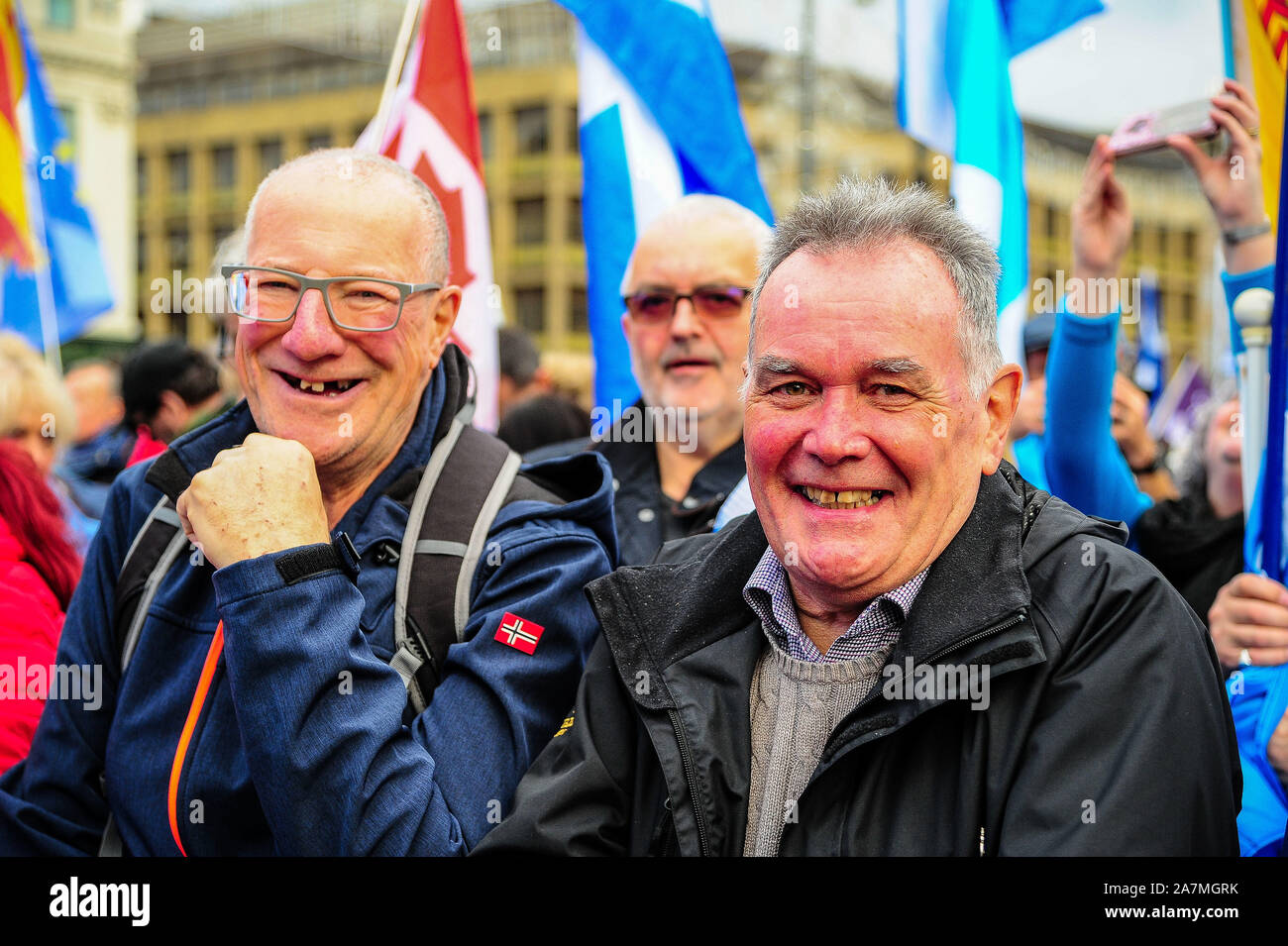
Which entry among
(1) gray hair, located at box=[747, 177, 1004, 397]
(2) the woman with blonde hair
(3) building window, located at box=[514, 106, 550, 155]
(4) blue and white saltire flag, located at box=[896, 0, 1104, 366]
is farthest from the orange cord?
(3) building window, located at box=[514, 106, 550, 155]

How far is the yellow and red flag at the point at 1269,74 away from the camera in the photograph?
3.12 m

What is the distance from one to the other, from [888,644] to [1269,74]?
2.00 meters

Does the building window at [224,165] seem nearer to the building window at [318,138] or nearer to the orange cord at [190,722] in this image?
the building window at [318,138]

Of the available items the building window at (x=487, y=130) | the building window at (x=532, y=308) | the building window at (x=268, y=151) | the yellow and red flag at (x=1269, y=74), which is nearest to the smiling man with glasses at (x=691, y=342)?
the yellow and red flag at (x=1269, y=74)

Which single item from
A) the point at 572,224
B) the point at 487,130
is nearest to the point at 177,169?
the point at 487,130

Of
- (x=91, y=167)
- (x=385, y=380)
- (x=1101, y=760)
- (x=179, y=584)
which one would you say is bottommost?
(x=1101, y=760)

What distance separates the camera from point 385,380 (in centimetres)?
261

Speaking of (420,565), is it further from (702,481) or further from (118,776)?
(702,481)

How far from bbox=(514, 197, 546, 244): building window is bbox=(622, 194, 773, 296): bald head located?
4882cm

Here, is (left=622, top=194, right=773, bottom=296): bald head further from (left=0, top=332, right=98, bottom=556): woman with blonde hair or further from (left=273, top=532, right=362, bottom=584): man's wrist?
(left=0, top=332, right=98, bottom=556): woman with blonde hair

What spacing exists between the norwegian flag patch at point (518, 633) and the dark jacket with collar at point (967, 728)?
15 cm

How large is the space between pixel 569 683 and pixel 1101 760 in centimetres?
95
